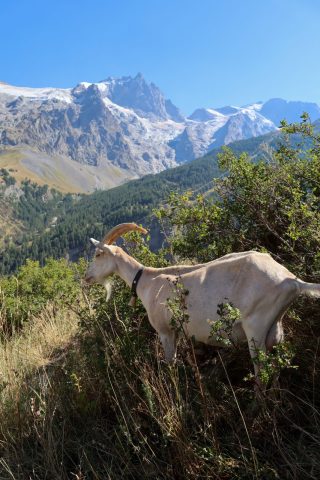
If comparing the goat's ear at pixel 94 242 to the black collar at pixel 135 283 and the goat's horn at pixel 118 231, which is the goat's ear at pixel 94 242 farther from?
the black collar at pixel 135 283

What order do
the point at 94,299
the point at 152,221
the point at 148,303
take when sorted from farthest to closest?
the point at 152,221
the point at 94,299
the point at 148,303

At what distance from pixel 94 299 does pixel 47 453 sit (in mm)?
3280

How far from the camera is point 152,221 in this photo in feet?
24.6

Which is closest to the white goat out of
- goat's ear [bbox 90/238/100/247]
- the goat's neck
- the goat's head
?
the goat's neck

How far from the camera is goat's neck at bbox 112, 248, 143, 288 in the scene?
21.2 feet

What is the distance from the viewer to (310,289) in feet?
12.6

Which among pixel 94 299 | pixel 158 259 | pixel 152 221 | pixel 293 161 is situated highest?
pixel 293 161

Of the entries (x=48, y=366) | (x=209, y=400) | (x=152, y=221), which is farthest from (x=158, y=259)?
(x=209, y=400)

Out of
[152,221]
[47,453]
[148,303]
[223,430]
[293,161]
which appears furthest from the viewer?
[152,221]

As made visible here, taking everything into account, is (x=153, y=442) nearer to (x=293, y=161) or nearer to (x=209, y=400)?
(x=209, y=400)

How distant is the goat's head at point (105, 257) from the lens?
6.82m

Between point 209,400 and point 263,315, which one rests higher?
point 263,315

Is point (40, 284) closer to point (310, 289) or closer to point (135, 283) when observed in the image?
point (135, 283)

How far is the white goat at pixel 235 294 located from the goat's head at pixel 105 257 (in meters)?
0.83
